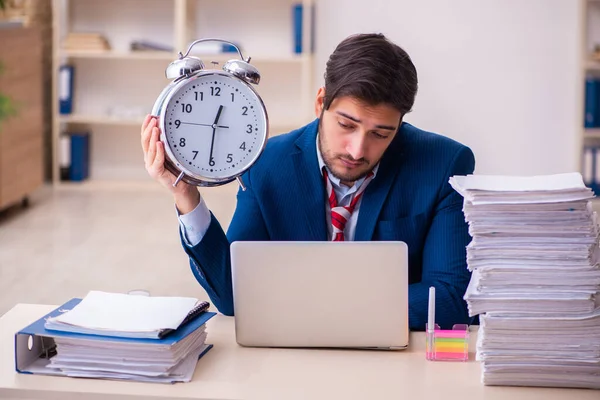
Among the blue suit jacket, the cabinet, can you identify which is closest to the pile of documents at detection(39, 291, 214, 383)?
the blue suit jacket

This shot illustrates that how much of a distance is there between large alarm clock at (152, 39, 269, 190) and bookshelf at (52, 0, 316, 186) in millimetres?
4348

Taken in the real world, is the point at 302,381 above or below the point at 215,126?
below

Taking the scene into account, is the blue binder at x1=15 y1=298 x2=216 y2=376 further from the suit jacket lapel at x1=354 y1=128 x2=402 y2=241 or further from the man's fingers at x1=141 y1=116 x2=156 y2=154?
the suit jacket lapel at x1=354 y1=128 x2=402 y2=241

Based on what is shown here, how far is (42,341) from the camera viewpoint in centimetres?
171

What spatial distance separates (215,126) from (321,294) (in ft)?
1.14

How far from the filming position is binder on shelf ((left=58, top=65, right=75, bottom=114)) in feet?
20.3

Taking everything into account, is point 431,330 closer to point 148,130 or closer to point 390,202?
point 390,202

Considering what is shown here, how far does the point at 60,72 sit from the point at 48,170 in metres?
0.72

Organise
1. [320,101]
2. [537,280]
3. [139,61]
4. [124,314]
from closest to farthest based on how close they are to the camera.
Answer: [537,280] < [124,314] < [320,101] < [139,61]

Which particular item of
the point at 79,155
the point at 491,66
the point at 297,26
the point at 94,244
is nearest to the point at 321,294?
the point at 94,244

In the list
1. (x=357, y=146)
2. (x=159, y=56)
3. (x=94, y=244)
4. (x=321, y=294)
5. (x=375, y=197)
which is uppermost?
(x=159, y=56)

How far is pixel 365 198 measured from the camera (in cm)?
215

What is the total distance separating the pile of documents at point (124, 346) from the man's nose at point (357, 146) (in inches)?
20.5

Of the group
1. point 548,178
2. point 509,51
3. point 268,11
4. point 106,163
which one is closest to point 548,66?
point 509,51
